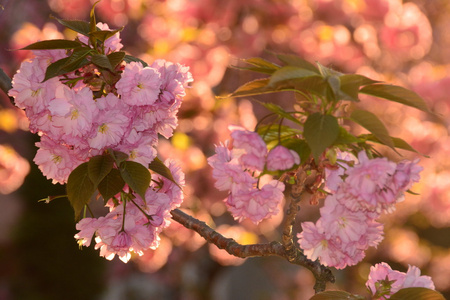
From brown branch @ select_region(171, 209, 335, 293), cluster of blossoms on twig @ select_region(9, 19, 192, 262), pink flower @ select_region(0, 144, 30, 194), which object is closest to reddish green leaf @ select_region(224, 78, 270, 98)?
cluster of blossoms on twig @ select_region(9, 19, 192, 262)

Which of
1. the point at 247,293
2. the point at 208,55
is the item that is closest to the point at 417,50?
the point at 208,55

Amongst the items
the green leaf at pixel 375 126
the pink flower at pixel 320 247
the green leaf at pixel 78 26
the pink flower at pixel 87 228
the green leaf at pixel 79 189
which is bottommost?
the pink flower at pixel 87 228

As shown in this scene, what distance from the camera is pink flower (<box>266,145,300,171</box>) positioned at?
1.17 metres

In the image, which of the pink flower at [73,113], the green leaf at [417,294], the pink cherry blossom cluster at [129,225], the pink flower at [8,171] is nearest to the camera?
the green leaf at [417,294]

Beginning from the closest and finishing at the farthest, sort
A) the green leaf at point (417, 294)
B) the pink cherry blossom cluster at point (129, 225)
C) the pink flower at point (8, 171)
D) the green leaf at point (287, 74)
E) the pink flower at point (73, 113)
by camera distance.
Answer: the green leaf at point (287, 74), the green leaf at point (417, 294), the pink flower at point (73, 113), the pink cherry blossom cluster at point (129, 225), the pink flower at point (8, 171)

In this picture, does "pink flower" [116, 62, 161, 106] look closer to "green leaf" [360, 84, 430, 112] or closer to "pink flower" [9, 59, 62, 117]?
"pink flower" [9, 59, 62, 117]

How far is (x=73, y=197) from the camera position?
53.6 inches

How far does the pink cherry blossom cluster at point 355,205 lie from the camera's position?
1165mm

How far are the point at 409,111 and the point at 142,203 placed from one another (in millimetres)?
5018

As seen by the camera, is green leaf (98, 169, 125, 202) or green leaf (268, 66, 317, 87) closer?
green leaf (268, 66, 317, 87)

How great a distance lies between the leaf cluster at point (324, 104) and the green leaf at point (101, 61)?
306mm

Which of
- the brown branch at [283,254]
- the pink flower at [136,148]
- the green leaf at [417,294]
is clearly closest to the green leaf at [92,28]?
the pink flower at [136,148]

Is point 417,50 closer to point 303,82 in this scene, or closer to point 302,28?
point 302,28

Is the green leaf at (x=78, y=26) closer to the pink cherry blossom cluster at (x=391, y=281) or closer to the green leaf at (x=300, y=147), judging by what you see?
the green leaf at (x=300, y=147)
